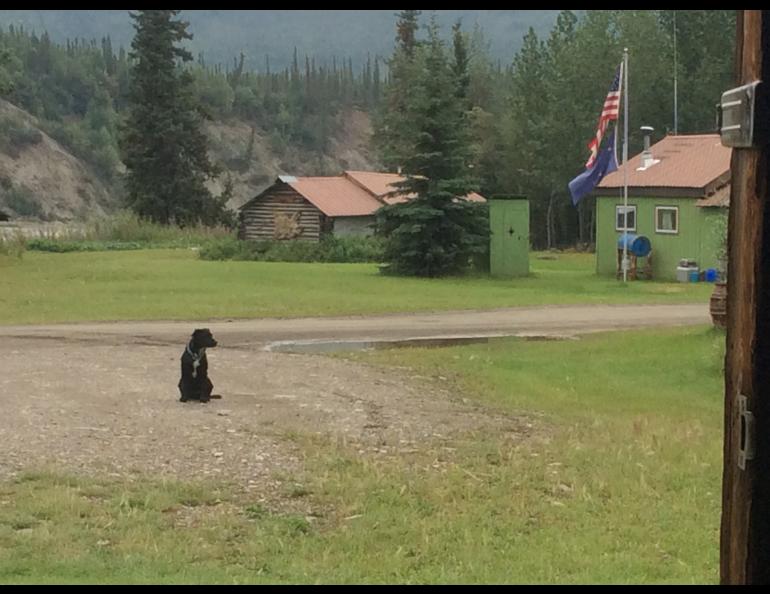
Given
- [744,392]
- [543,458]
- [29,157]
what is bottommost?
[543,458]

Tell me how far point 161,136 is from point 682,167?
2945 cm

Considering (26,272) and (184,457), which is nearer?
(184,457)

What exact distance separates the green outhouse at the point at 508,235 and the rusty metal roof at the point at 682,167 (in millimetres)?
4149

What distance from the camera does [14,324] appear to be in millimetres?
22188

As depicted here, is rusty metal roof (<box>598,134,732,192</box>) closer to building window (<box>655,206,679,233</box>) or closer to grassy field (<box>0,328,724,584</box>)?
building window (<box>655,206,679,233</box>)

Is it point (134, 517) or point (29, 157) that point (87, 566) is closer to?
point (134, 517)

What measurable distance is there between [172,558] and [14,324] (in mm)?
16352

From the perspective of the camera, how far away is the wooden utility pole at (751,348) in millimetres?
2127

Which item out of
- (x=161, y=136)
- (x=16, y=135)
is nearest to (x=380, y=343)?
(x=161, y=136)

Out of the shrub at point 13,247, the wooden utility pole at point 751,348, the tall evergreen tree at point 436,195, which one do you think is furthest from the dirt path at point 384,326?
the shrub at point 13,247

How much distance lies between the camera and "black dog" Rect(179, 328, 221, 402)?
12.8 meters

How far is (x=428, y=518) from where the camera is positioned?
8.00 metres

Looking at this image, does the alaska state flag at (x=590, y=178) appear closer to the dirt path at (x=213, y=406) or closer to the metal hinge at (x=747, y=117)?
the dirt path at (x=213, y=406)

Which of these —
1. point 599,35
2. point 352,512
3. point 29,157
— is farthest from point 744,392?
point 29,157
